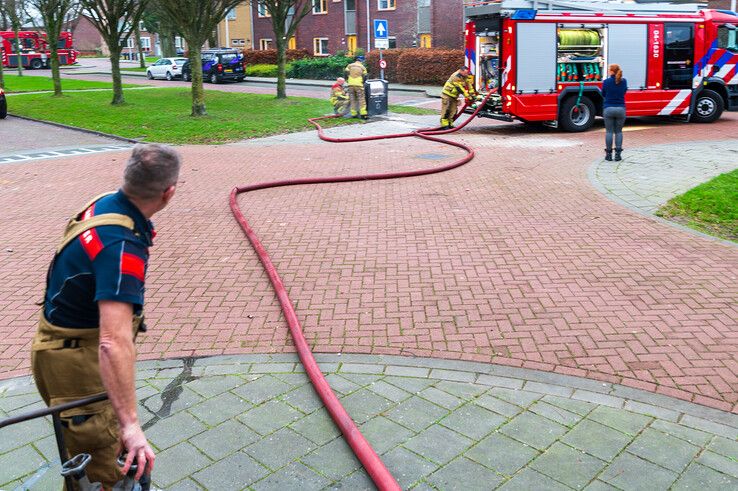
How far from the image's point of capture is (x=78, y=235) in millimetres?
2641

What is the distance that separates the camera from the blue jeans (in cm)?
1295

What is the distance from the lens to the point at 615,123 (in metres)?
13.1

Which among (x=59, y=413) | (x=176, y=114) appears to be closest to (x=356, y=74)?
(x=176, y=114)

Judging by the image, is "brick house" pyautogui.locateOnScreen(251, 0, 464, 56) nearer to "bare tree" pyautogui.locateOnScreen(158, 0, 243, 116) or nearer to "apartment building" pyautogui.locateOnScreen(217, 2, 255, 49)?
"apartment building" pyautogui.locateOnScreen(217, 2, 255, 49)

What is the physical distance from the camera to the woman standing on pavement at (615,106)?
507 inches

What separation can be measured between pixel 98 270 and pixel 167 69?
133ft

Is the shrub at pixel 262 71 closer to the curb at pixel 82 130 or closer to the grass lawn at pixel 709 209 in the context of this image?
the curb at pixel 82 130

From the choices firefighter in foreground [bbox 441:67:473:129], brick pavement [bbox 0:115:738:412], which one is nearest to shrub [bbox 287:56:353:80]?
firefighter in foreground [bbox 441:67:473:129]

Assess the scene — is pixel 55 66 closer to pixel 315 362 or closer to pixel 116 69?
pixel 116 69

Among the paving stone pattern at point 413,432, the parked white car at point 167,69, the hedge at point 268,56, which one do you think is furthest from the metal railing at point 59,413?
the hedge at point 268,56

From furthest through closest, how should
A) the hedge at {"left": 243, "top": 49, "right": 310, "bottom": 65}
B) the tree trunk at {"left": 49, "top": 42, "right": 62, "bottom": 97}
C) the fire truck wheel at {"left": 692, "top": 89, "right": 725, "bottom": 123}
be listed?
the hedge at {"left": 243, "top": 49, "right": 310, "bottom": 65} < the tree trunk at {"left": 49, "top": 42, "right": 62, "bottom": 97} < the fire truck wheel at {"left": 692, "top": 89, "right": 725, "bottom": 123}

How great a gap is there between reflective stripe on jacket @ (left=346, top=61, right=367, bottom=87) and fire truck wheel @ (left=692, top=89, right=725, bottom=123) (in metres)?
8.85

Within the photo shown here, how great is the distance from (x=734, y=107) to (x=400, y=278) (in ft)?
50.9

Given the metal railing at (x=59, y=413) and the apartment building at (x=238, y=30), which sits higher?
the apartment building at (x=238, y=30)
